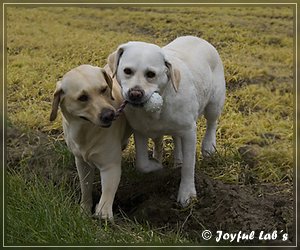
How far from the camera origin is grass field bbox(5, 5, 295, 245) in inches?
186

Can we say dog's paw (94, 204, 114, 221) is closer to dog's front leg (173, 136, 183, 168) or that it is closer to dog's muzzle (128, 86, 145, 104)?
dog's front leg (173, 136, 183, 168)

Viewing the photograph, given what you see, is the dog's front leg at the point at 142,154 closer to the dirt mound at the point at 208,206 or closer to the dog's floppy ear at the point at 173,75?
the dirt mound at the point at 208,206

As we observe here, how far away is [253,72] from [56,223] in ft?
9.15

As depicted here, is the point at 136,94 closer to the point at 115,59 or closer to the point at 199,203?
the point at 115,59

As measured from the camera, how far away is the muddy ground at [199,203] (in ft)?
15.9

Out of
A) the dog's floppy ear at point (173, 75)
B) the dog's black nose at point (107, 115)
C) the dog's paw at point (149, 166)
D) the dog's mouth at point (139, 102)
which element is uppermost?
the dog's floppy ear at point (173, 75)

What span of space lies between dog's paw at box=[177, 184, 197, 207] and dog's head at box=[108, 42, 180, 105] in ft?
2.70

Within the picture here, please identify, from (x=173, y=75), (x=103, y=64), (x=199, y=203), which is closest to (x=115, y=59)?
(x=173, y=75)

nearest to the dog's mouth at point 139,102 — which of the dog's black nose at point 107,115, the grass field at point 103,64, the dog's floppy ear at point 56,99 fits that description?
the dog's black nose at point 107,115

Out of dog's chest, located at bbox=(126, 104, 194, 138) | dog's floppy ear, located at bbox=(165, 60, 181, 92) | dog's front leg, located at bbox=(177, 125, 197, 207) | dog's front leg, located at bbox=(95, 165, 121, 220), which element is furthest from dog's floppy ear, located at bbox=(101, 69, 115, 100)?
dog's front leg, located at bbox=(177, 125, 197, 207)

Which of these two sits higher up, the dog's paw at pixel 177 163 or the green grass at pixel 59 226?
the dog's paw at pixel 177 163

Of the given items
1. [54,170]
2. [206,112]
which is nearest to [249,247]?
[206,112]

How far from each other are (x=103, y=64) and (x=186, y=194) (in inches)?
74.8

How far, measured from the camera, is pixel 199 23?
653 centimetres
